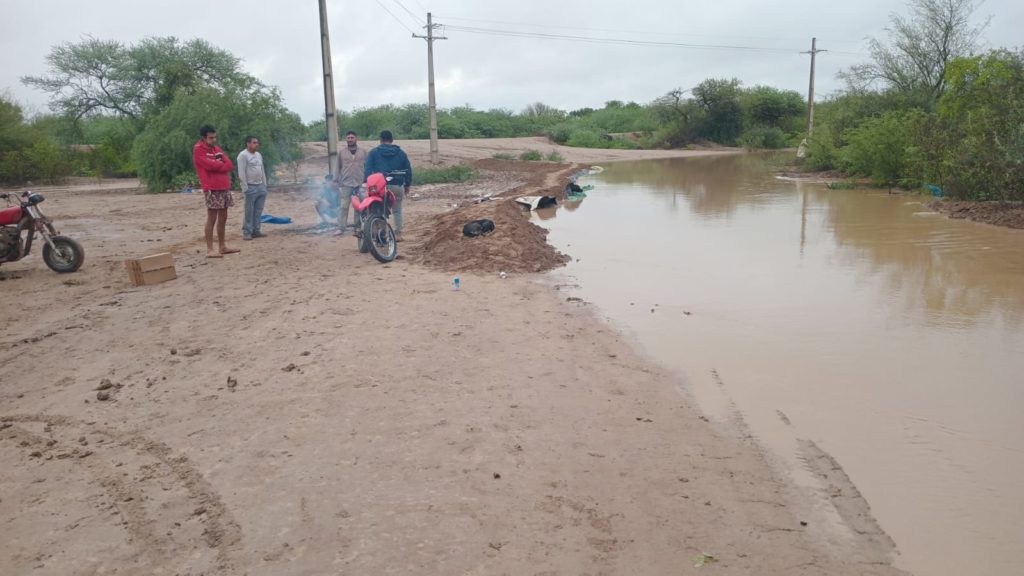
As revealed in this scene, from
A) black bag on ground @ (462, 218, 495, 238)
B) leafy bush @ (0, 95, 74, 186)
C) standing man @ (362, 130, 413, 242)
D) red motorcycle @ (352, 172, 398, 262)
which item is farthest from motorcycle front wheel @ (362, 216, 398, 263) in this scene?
leafy bush @ (0, 95, 74, 186)

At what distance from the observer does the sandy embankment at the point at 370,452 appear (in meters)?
3.04

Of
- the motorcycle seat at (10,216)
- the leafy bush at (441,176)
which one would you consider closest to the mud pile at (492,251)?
the motorcycle seat at (10,216)

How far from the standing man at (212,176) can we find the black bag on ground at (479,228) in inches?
133

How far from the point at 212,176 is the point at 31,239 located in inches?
95.1

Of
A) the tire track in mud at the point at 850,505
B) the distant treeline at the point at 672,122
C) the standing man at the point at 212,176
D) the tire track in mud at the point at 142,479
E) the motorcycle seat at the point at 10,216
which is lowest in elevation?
the tire track in mud at the point at 850,505

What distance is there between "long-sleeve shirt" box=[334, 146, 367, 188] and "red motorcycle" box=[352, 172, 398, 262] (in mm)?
1517

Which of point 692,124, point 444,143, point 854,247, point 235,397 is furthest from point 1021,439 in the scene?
point 692,124

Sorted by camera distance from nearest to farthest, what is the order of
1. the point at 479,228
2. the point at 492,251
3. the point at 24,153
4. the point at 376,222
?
the point at 376,222 → the point at 492,251 → the point at 479,228 → the point at 24,153

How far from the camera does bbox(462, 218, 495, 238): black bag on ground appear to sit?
34.3 ft

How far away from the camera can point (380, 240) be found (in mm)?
9555

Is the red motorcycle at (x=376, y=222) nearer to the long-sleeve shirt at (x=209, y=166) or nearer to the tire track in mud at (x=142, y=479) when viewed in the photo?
the long-sleeve shirt at (x=209, y=166)

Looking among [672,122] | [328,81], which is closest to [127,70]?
[328,81]

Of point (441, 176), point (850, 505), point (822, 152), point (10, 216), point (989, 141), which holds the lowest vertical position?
point (850, 505)

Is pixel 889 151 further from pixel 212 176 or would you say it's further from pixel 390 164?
pixel 212 176
